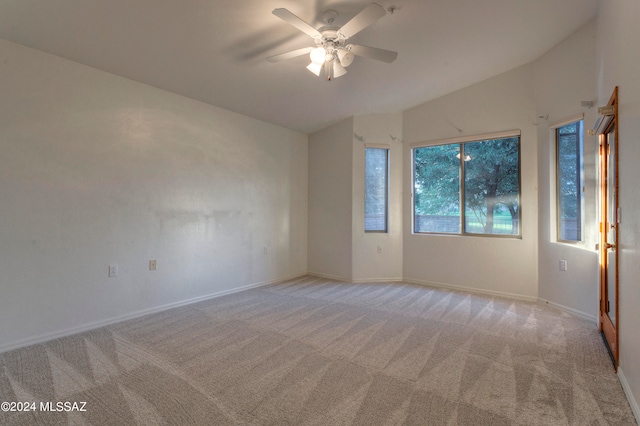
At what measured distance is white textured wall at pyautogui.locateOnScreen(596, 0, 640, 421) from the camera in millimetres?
1776

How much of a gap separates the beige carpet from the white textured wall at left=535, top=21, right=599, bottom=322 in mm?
356

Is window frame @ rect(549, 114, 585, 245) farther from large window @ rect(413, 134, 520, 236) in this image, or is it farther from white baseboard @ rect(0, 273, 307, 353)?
white baseboard @ rect(0, 273, 307, 353)

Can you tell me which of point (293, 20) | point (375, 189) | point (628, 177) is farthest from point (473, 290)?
point (293, 20)

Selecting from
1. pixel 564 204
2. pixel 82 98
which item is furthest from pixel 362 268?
pixel 82 98

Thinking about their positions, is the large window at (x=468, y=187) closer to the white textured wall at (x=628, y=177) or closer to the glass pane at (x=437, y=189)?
the glass pane at (x=437, y=189)

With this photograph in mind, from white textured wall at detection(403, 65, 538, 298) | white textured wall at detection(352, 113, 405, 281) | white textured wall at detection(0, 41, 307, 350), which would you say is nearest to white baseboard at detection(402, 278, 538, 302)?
white textured wall at detection(403, 65, 538, 298)

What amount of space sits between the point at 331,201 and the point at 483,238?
2.45m

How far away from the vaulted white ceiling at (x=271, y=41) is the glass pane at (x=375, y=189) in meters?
1.05

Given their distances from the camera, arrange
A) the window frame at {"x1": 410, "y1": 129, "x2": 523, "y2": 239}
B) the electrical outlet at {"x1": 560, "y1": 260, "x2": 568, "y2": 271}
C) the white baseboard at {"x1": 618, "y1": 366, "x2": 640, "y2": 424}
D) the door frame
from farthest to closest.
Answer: the window frame at {"x1": 410, "y1": 129, "x2": 523, "y2": 239} < the electrical outlet at {"x1": 560, "y1": 260, "x2": 568, "y2": 271} < the door frame < the white baseboard at {"x1": 618, "y1": 366, "x2": 640, "y2": 424}

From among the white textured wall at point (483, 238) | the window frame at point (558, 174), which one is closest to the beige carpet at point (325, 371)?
the white textured wall at point (483, 238)

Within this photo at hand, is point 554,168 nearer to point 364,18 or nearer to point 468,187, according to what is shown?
point 468,187

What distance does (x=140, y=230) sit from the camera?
3.41 metres

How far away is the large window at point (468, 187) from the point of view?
4.32m

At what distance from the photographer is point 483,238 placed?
175 inches
